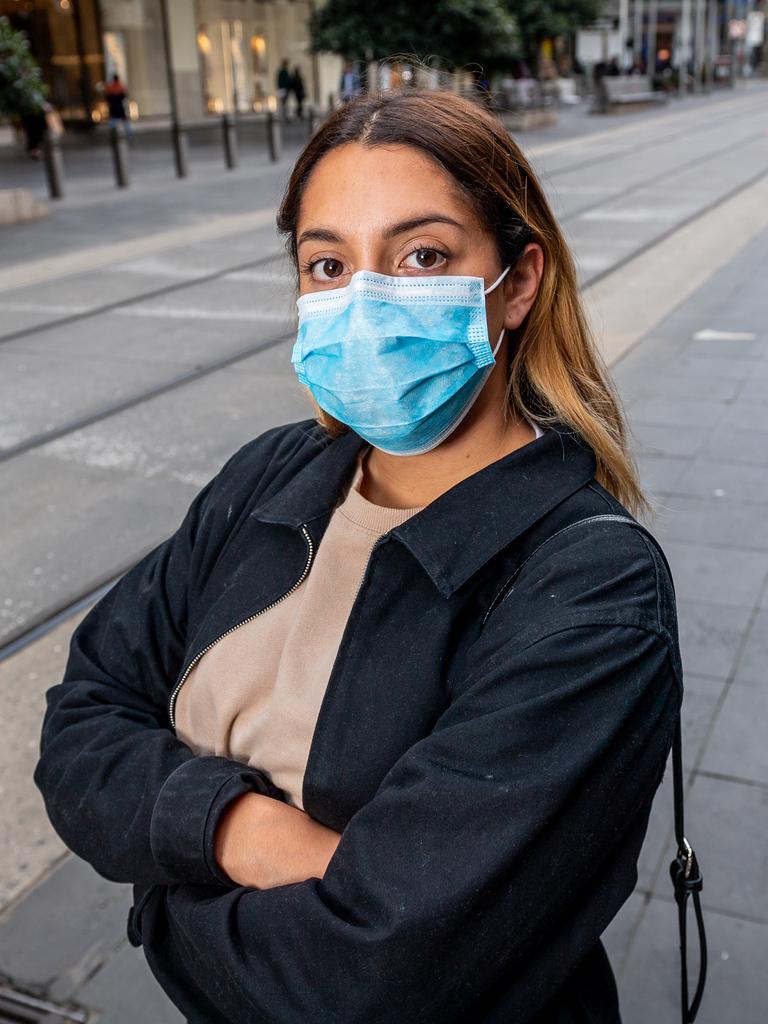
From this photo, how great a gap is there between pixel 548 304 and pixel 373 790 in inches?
28.9

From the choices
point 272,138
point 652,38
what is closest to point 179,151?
point 272,138

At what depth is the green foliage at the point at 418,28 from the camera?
79.7 feet

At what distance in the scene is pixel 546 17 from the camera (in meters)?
28.9

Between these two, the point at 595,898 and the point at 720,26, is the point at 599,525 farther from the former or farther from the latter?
the point at 720,26

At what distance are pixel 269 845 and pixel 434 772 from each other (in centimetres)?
27

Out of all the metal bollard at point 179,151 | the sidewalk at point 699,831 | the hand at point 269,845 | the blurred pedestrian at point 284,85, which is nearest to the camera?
the hand at point 269,845

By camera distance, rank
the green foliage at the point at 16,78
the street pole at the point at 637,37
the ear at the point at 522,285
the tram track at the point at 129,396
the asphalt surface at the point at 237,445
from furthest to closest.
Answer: the street pole at the point at 637,37 → the green foliage at the point at 16,78 → the tram track at the point at 129,396 → the asphalt surface at the point at 237,445 → the ear at the point at 522,285

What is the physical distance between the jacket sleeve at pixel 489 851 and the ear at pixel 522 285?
56 centimetres

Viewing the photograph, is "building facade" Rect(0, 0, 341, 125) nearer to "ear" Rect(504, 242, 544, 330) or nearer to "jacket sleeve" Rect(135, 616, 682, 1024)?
"ear" Rect(504, 242, 544, 330)

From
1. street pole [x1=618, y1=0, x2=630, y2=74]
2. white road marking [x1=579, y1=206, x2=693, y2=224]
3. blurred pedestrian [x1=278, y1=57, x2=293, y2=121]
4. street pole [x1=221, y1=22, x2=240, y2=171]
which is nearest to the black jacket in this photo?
white road marking [x1=579, y1=206, x2=693, y2=224]

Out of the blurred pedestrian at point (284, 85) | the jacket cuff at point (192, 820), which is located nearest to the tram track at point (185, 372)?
the jacket cuff at point (192, 820)

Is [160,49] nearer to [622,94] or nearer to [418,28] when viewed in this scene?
[418,28]

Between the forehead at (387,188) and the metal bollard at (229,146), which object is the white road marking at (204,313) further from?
the metal bollard at (229,146)

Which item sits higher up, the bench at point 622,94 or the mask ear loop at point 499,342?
the mask ear loop at point 499,342
